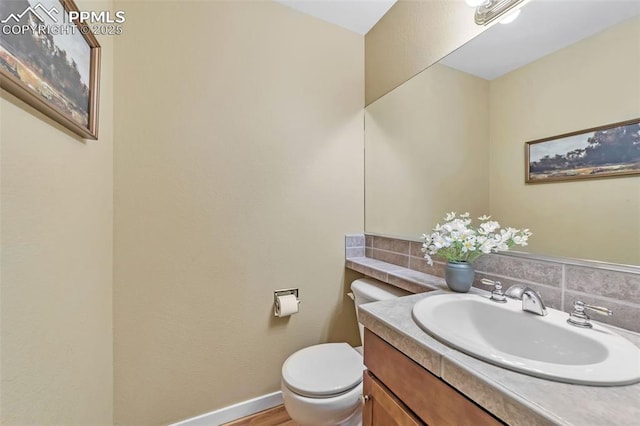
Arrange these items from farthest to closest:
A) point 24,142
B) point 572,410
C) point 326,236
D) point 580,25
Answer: point 326,236 < point 580,25 < point 24,142 < point 572,410

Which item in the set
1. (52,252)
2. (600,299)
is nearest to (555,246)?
(600,299)

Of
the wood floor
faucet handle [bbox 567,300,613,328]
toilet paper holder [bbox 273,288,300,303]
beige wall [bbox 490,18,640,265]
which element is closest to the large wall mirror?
beige wall [bbox 490,18,640,265]

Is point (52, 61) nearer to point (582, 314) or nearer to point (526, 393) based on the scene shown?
point (526, 393)

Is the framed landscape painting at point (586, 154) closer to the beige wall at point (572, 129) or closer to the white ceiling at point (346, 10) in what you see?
the beige wall at point (572, 129)

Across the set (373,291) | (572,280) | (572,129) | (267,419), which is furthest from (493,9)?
(267,419)

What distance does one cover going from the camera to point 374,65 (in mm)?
1652

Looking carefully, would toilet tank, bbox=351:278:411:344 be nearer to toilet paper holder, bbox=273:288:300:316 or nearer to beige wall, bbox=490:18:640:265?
toilet paper holder, bbox=273:288:300:316

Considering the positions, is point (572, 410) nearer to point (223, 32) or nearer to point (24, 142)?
point (24, 142)

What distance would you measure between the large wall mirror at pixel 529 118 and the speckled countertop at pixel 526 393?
0.34 metres

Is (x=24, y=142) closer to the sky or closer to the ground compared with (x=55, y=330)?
closer to the sky

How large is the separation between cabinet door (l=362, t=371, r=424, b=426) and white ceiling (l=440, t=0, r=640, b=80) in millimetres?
1301

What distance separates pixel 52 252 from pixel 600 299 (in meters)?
1.61

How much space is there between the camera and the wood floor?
1313mm

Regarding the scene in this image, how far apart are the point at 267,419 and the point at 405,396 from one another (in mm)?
1117
